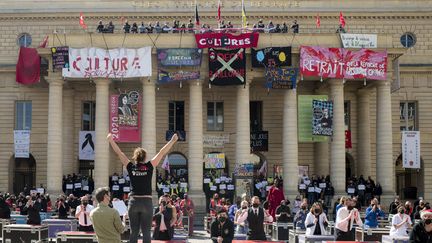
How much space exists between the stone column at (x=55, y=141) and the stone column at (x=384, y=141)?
1879 centimetres

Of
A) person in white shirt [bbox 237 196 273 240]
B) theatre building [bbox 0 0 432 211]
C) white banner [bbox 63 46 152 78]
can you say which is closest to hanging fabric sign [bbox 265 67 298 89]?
theatre building [bbox 0 0 432 211]

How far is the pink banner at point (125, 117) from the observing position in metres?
39.9

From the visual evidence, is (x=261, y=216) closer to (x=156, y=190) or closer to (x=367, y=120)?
(x=156, y=190)

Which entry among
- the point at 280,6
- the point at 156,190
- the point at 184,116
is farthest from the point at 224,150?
the point at 280,6

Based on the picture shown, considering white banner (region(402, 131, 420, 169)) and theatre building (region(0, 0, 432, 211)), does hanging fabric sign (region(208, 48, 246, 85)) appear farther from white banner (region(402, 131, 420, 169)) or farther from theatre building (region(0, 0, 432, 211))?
white banner (region(402, 131, 420, 169))

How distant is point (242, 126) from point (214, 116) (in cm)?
613

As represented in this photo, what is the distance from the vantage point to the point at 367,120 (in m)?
45.0

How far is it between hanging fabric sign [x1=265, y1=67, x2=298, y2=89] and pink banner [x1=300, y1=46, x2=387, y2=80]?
619 millimetres

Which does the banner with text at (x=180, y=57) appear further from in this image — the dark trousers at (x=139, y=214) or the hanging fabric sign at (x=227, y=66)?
the dark trousers at (x=139, y=214)

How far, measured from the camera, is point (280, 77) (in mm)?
39625

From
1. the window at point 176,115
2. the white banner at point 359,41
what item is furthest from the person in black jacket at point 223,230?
the window at point 176,115

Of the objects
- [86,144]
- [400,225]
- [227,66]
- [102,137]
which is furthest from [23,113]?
[400,225]

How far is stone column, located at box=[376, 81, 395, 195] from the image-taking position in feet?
134

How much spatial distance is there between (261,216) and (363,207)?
22.1 meters
